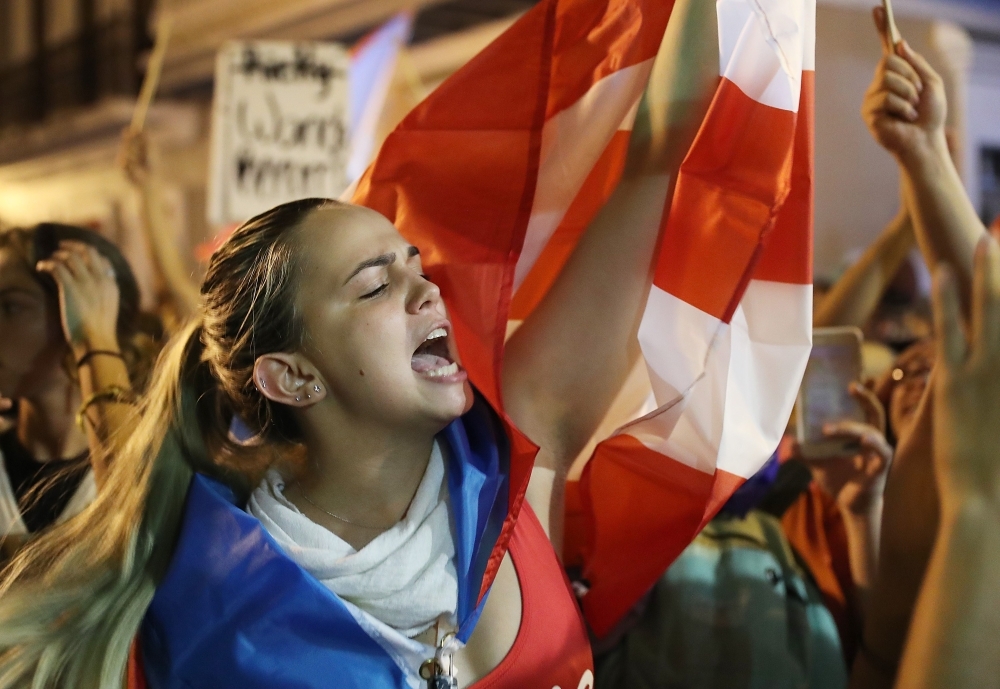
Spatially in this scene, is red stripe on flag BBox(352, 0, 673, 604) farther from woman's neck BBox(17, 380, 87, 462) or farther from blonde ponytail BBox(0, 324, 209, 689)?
woman's neck BBox(17, 380, 87, 462)

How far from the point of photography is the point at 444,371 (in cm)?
120

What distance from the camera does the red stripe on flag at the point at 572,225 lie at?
4.40 ft

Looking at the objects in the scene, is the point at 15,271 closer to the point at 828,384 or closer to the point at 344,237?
the point at 344,237

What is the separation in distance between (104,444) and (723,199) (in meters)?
0.94

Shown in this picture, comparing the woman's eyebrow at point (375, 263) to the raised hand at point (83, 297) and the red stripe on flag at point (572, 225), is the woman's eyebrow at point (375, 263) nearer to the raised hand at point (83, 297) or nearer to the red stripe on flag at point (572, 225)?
the red stripe on flag at point (572, 225)

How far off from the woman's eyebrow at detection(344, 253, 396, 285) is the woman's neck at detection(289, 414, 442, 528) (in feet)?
0.64

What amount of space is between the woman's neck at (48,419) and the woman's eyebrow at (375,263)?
670 mm

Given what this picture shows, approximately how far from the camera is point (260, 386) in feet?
4.00

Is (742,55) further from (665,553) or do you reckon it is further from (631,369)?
(665,553)

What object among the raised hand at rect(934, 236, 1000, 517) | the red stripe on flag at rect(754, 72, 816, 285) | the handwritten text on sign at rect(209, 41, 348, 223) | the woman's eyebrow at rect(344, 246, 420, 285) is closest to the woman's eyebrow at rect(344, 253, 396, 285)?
the woman's eyebrow at rect(344, 246, 420, 285)

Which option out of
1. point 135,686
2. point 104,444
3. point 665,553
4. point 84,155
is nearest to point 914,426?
point 665,553

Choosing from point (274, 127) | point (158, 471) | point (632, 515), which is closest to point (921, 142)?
point (632, 515)

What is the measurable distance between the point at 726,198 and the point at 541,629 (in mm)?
582

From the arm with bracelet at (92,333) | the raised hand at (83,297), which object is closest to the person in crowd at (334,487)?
the arm with bracelet at (92,333)
